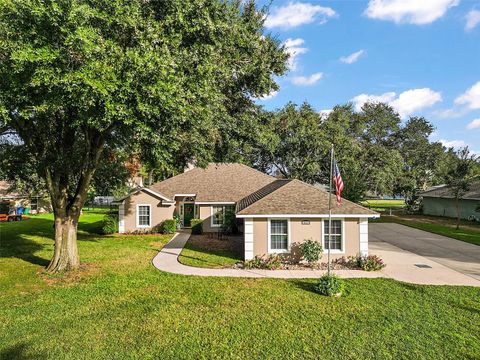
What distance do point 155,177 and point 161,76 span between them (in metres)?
55.4

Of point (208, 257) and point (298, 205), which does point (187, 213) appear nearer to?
point (208, 257)

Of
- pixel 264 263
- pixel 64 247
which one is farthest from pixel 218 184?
pixel 64 247

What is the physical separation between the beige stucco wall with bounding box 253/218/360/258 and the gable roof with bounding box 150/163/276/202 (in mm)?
10836

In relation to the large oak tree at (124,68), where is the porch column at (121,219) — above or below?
below

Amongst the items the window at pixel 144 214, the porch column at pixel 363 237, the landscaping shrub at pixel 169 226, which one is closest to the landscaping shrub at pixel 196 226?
the landscaping shrub at pixel 169 226

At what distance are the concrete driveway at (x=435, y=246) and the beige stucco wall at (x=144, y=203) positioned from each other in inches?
678

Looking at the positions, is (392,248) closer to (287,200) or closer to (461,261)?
(461,261)

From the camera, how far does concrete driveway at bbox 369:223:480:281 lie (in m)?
15.7

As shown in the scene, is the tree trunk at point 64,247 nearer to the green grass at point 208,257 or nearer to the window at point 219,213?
the green grass at point 208,257

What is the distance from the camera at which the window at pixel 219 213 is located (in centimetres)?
2666

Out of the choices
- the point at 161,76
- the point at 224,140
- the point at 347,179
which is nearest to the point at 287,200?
the point at 224,140

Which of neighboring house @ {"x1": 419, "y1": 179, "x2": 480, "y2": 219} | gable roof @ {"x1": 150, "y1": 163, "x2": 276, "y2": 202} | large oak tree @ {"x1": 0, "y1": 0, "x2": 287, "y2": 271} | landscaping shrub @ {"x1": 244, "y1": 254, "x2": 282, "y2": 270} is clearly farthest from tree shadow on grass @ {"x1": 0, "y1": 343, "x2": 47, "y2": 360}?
neighboring house @ {"x1": 419, "y1": 179, "x2": 480, "y2": 219}

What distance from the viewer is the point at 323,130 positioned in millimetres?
38031

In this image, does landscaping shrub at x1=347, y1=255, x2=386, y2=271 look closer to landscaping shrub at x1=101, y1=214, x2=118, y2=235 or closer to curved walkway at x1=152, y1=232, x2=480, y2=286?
curved walkway at x1=152, y1=232, x2=480, y2=286
